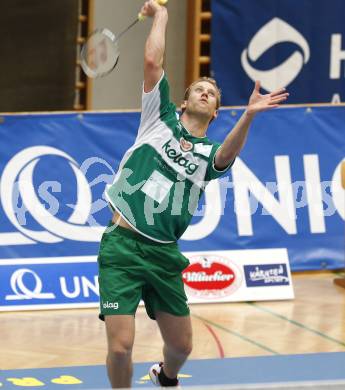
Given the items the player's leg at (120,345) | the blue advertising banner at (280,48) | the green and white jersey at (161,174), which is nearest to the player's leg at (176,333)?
the player's leg at (120,345)

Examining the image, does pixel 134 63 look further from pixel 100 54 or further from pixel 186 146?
pixel 186 146

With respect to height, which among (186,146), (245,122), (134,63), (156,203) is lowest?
(156,203)

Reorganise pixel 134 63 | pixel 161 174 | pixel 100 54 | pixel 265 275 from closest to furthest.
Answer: pixel 161 174 < pixel 100 54 < pixel 265 275 < pixel 134 63

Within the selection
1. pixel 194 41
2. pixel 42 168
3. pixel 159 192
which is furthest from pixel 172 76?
pixel 159 192

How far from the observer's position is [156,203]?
5.12 metres

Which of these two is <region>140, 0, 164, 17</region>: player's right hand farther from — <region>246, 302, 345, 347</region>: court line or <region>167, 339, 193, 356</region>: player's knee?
<region>246, 302, 345, 347</region>: court line

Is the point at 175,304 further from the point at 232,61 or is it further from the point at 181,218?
the point at 232,61

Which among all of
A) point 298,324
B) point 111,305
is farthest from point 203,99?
point 298,324

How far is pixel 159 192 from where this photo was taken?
515 centimetres

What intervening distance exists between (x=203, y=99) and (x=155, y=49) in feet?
1.22

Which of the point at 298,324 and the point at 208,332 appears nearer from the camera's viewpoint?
the point at 208,332

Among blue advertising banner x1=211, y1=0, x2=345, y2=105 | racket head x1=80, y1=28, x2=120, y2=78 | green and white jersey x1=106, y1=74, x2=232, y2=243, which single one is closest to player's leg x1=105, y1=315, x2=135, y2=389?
green and white jersey x1=106, y1=74, x2=232, y2=243

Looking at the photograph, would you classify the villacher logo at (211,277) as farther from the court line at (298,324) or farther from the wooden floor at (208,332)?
the court line at (298,324)

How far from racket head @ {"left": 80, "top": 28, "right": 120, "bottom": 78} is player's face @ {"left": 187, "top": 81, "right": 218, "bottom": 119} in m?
0.64
